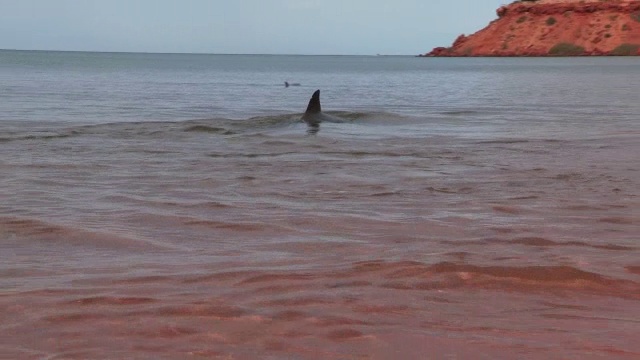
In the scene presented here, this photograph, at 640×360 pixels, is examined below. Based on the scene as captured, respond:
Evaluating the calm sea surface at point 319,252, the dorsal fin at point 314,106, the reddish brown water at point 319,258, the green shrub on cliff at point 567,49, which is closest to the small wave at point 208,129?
the dorsal fin at point 314,106

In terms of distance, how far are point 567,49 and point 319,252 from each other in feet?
409

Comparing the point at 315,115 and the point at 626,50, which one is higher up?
the point at 626,50

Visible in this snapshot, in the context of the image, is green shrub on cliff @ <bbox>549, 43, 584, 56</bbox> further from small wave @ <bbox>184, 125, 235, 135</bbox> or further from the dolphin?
small wave @ <bbox>184, 125, 235, 135</bbox>

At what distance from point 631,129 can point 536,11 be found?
12394 cm

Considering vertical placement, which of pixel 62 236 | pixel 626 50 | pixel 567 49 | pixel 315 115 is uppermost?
pixel 626 50

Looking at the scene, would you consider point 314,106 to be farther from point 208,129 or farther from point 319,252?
point 319,252

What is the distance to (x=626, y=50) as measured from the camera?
11644 cm

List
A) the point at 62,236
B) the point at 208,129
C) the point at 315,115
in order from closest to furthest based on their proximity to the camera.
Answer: the point at 62,236, the point at 208,129, the point at 315,115

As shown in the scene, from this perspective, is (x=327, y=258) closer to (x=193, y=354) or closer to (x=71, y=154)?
(x=193, y=354)

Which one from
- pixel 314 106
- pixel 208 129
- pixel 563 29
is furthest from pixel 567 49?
pixel 208 129

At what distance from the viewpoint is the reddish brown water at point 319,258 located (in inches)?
162

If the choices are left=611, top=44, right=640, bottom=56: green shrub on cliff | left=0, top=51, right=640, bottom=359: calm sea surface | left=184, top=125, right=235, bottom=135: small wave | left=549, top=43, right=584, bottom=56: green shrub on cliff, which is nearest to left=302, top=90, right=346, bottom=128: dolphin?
left=184, top=125, right=235, bottom=135: small wave

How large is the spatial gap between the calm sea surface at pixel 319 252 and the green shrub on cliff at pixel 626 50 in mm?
110635

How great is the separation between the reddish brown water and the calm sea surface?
2cm
